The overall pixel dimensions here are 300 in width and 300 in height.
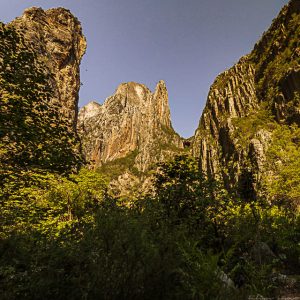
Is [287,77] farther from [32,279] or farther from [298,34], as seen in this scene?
[32,279]

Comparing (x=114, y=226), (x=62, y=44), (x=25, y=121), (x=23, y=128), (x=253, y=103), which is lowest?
(x=114, y=226)

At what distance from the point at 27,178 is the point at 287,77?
195 ft

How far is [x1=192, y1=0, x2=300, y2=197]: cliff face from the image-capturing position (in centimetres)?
5397

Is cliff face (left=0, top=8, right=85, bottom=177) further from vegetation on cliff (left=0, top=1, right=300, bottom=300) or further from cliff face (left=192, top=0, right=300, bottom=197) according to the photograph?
cliff face (left=192, top=0, right=300, bottom=197)

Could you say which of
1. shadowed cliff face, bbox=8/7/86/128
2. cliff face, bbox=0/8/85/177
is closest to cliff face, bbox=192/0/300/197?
cliff face, bbox=0/8/85/177

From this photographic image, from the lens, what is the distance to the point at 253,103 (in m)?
74.2

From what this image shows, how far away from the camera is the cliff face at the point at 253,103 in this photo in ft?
177

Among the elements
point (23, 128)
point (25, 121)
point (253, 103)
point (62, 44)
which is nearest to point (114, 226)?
point (23, 128)

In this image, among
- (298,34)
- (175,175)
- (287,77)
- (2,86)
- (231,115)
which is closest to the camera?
(2,86)

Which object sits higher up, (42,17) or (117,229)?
(42,17)

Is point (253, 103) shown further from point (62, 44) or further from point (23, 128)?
point (23, 128)

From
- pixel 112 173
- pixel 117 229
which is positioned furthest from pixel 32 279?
pixel 112 173

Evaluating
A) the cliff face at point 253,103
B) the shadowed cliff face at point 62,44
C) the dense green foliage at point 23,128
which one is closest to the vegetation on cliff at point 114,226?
the dense green foliage at point 23,128

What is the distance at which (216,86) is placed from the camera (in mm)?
95188
